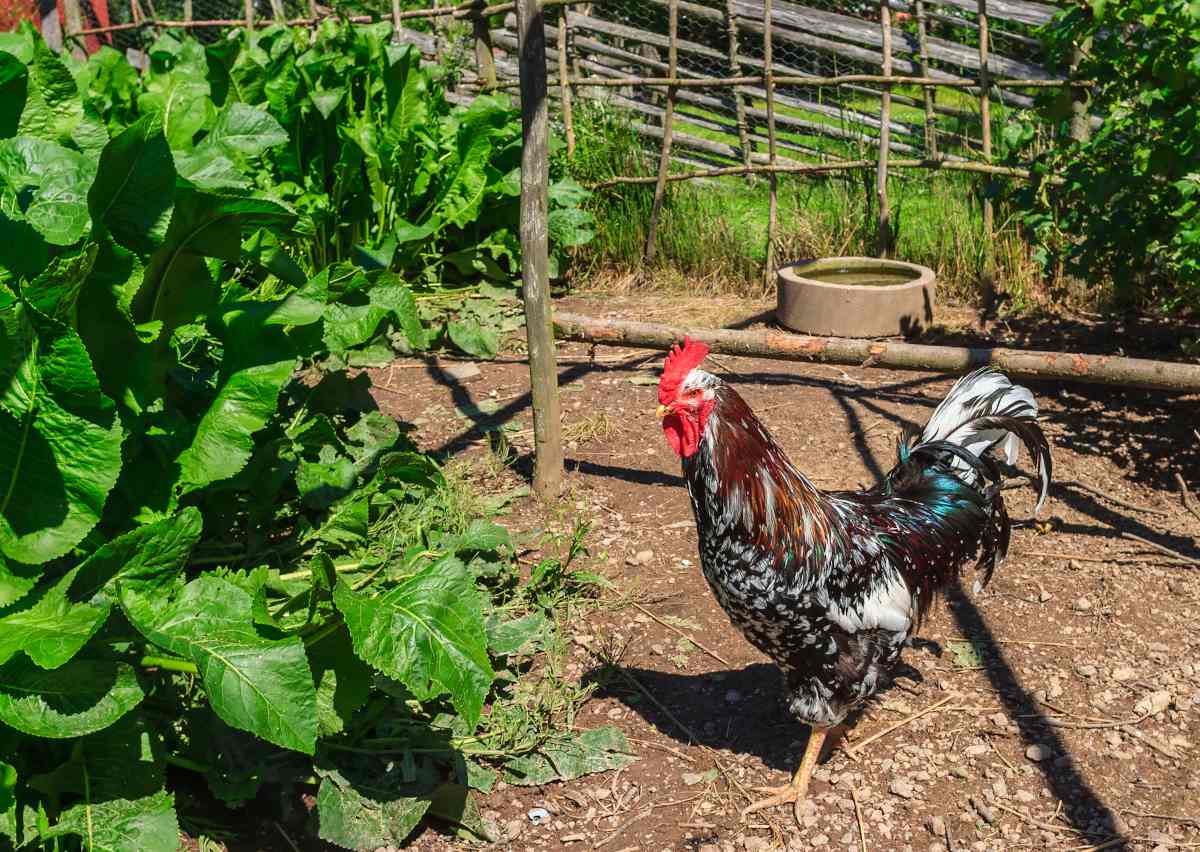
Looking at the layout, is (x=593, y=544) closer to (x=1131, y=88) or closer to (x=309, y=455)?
(x=309, y=455)

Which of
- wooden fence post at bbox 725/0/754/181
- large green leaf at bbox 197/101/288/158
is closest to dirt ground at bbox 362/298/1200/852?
large green leaf at bbox 197/101/288/158

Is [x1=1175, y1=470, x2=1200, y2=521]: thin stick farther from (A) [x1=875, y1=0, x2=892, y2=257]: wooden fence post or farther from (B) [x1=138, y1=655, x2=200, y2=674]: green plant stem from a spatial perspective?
(B) [x1=138, y1=655, x2=200, y2=674]: green plant stem

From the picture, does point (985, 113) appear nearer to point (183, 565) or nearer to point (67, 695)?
point (183, 565)

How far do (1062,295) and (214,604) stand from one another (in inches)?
219

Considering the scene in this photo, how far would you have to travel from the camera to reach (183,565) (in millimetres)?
2486

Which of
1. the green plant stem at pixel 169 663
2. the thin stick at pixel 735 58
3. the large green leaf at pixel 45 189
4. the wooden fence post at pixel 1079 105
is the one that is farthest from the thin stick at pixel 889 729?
the thin stick at pixel 735 58

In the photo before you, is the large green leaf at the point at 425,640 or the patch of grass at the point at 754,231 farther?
the patch of grass at the point at 754,231

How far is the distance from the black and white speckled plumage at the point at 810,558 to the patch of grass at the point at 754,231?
370cm

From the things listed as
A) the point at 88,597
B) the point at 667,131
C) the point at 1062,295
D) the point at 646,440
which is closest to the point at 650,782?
the point at 88,597

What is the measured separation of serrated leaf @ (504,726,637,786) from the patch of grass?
4411 mm

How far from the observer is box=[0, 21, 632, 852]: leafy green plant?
2.27 m

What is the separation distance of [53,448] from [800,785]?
219 centimetres

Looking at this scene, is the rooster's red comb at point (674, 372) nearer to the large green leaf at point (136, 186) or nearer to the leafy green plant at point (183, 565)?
the leafy green plant at point (183, 565)

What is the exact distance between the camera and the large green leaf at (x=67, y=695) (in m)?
2.22
